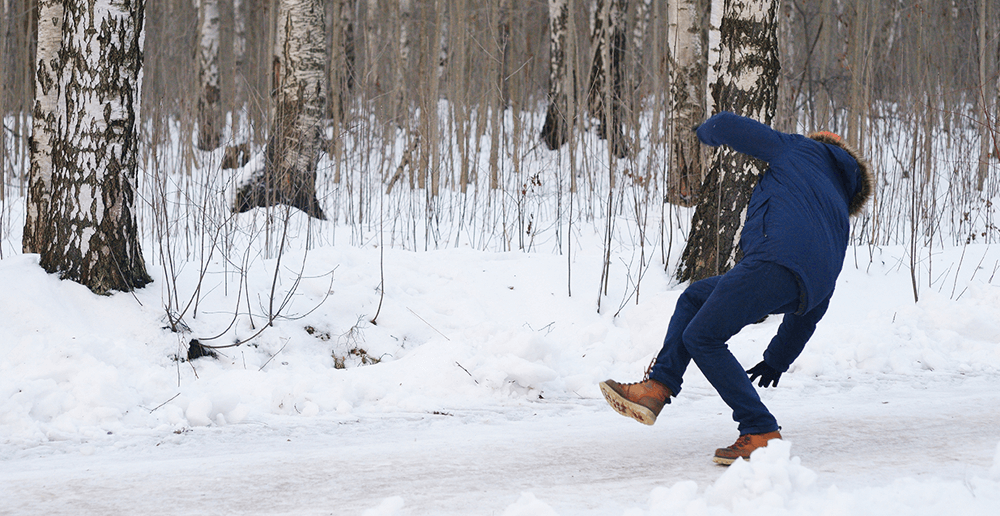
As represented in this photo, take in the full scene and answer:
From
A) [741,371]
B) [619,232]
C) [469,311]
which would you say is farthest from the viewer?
[619,232]

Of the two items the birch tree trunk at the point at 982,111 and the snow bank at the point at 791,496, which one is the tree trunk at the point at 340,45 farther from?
the snow bank at the point at 791,496

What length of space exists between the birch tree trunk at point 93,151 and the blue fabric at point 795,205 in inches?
151

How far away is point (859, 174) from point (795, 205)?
1.76 ft

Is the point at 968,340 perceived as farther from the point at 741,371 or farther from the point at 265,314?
the point at 265,314

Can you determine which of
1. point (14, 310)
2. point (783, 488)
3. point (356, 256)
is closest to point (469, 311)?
point (356, 256)

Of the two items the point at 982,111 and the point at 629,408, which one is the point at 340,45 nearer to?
the point at 982,111

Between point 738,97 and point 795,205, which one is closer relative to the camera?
point 795,205

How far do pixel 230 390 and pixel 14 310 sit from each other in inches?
57.9

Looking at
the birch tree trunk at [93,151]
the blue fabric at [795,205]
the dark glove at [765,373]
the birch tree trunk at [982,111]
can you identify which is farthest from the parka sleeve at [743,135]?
the birch tree trunk at [982,111]

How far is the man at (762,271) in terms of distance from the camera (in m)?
3.20

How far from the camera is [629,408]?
341cm

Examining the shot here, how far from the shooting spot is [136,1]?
5.30m

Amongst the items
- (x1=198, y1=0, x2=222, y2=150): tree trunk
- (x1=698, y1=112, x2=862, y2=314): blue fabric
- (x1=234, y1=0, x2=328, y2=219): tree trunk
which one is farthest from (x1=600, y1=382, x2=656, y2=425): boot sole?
(x1=198, y1=0, x2=222, y2=150): tree trunk

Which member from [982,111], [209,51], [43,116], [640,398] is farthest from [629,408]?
[209,51]
